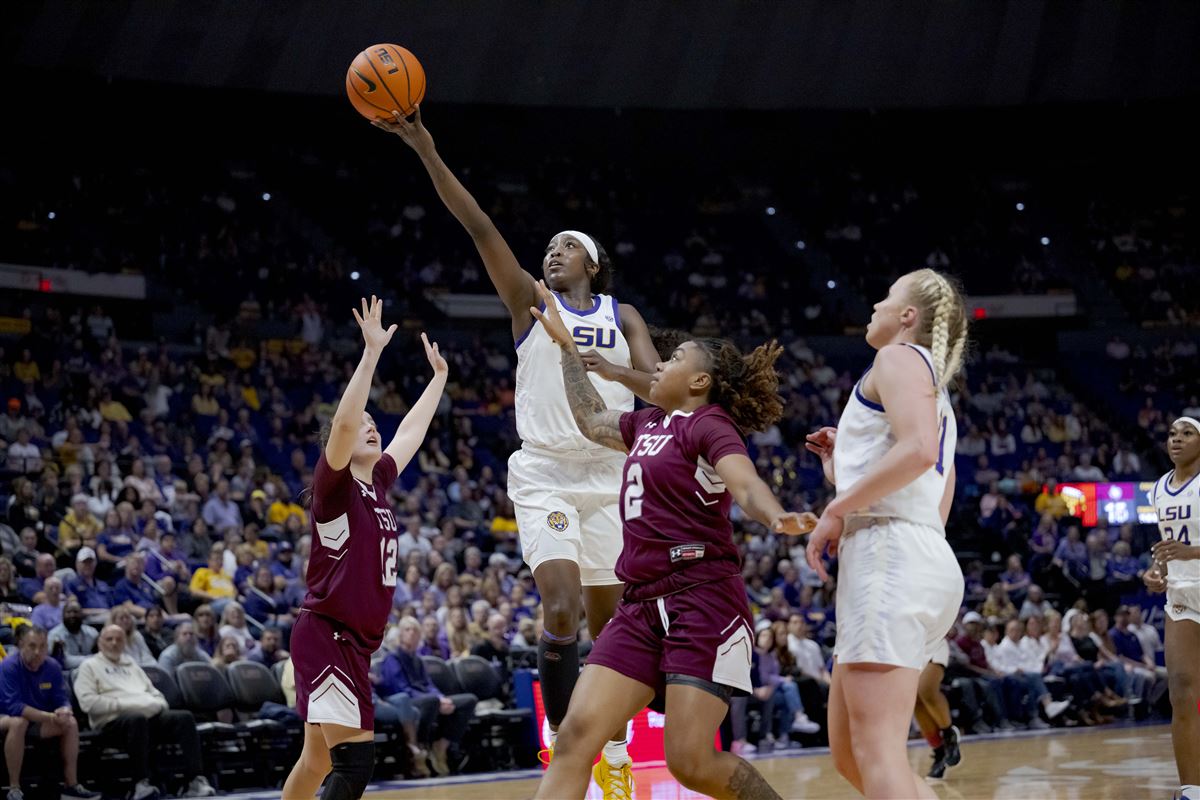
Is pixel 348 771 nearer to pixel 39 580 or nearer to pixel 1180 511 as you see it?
pixel 1180 511

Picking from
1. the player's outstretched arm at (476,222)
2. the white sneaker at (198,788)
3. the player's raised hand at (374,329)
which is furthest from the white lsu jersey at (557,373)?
the white sneaker at (198,788)

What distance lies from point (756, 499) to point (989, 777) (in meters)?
6.24

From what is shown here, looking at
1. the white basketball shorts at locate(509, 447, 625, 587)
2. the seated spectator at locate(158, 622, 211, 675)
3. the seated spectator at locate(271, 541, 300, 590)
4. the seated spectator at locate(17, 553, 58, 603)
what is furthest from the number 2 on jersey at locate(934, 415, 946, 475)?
the seated spectator at locate(271, 541, 300, 590)

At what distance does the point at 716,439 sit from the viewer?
15.0 ft

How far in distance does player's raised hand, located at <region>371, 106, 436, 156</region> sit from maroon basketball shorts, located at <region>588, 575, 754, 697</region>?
2.38 meters

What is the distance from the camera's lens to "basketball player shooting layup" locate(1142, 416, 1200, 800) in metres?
6.80

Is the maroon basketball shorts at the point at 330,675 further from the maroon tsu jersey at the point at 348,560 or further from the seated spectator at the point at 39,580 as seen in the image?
the seated spectator at the point at 39,580

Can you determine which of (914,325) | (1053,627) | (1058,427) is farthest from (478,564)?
(1058,427)

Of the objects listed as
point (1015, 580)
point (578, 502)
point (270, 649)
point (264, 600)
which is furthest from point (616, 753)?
point (1015, 580)

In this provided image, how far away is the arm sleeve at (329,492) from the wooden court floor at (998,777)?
293 cm

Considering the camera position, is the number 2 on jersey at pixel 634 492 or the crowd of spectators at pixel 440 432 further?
the crowd of spectators at pixel 440 432

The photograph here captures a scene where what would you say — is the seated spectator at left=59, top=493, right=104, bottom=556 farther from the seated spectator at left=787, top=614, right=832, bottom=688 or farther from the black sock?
the black sock

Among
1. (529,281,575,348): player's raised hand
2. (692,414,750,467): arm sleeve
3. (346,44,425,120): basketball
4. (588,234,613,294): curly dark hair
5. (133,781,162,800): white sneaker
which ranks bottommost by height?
(133,781,162,800): white sneaker

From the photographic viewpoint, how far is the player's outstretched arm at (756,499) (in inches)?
157
